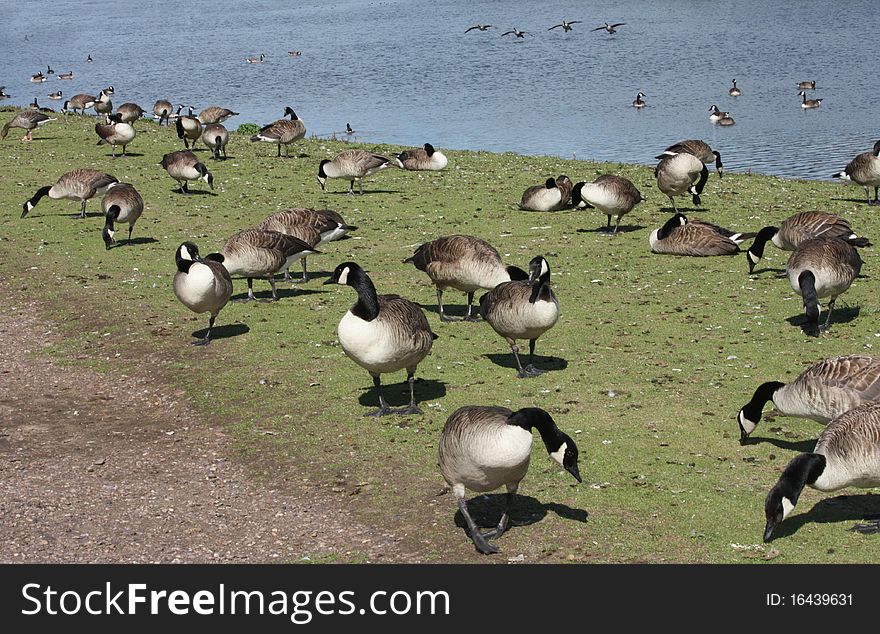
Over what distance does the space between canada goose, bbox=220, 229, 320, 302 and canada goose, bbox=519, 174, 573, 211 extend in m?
8.68

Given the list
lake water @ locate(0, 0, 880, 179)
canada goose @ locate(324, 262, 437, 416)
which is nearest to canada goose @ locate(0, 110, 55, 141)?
lake water @ locate(0, 0, 880, 179)

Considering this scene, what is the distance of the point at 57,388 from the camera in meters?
14.6

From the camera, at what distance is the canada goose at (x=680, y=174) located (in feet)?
80.6

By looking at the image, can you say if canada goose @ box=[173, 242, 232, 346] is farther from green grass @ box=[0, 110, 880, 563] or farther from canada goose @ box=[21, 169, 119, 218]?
canada goose @ box=[21, 169, 119, 218]

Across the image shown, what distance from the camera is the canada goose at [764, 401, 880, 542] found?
9109 mm

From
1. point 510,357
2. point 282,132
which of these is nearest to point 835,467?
point 510,357

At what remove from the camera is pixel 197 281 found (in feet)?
50.3

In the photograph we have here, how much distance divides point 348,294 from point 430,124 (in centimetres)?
3206

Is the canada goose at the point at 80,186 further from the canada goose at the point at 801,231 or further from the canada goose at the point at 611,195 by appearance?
the canada goose at the point at 801,231

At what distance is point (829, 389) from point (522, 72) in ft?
192

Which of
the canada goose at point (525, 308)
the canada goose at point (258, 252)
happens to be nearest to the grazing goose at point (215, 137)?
the canada goose at point (258, 252)

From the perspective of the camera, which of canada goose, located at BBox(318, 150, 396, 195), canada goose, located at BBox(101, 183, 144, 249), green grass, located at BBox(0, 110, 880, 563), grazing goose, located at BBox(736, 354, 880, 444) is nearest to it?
green grass, located at BBox(0, 110, 880, 563)

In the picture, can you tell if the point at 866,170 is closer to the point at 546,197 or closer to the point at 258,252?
the point at 546,197

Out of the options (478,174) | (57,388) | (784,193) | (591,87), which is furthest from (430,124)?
(57,388)
